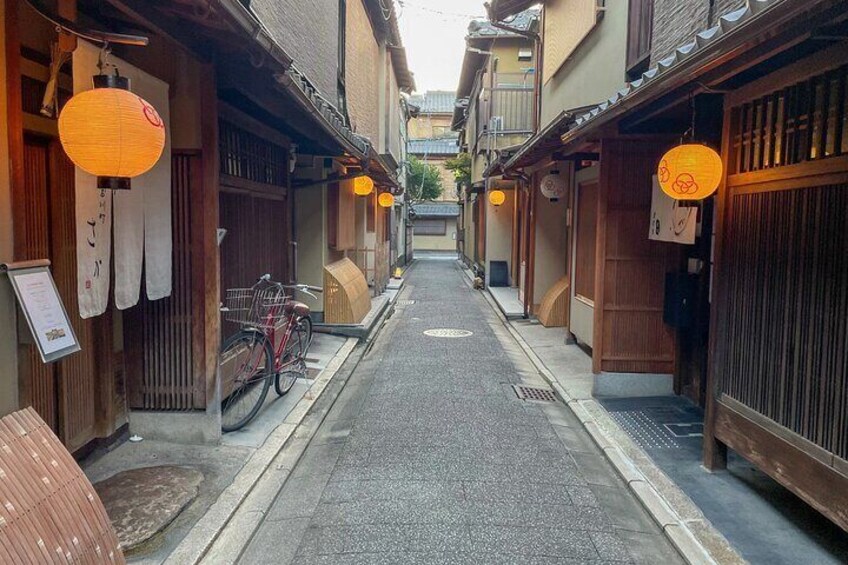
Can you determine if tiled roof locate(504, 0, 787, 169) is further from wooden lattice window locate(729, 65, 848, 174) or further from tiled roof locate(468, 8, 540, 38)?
tiled roof locate(468, 8, 540, 38)

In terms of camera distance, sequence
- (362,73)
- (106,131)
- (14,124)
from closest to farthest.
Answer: (14,124) → (106,131) → (362,73)

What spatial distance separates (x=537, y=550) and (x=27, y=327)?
3778mm

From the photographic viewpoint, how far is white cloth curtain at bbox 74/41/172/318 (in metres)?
4.53

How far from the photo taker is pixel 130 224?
17.4 feet

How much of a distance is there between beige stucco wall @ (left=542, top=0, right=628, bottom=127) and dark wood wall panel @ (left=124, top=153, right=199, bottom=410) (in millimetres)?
7724

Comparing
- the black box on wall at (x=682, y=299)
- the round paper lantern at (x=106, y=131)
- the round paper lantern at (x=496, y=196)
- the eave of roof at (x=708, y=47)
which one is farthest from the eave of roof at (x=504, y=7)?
the round paper lantern at (x=106, y=131)

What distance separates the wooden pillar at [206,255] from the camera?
5.95 meters

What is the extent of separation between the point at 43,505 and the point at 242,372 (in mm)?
4278

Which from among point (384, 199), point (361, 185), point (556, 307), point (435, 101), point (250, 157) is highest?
point (435, 101)

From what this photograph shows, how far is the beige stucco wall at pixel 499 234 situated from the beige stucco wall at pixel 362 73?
5451mm

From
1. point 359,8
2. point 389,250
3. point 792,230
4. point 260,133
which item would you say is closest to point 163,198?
point 260,133

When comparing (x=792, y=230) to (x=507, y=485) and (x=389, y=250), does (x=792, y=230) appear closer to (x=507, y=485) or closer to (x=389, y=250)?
(x=507, y=485)

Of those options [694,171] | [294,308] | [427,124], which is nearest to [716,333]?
[694,171]

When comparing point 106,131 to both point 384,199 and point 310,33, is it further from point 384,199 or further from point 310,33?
Answer: point 384,199
